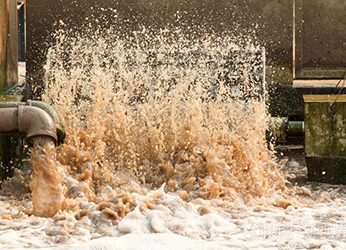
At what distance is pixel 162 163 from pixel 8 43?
8.52 ft

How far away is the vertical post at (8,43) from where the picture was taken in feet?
17.6

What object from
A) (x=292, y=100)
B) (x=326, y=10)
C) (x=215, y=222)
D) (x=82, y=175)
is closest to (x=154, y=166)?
(x=82, y=175)

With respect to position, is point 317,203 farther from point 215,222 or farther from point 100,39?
point 100,39

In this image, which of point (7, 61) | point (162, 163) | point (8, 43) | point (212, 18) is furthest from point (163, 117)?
point (8, 43)

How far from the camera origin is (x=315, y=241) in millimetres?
3158

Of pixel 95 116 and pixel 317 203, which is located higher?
pixel 95 116

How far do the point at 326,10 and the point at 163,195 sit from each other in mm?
4235

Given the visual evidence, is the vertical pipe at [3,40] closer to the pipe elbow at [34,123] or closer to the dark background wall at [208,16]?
the dark background wall at [208,16]

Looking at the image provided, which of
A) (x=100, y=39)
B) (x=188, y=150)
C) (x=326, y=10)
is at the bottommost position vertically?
(x=188, y=150)

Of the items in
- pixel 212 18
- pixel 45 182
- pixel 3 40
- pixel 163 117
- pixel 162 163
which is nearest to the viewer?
pixel 45 182

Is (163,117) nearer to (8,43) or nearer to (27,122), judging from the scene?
(27,122)

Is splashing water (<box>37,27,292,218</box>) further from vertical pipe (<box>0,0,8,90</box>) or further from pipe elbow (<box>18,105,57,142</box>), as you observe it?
pipe elbow (<box>18,105,57,142</box>)

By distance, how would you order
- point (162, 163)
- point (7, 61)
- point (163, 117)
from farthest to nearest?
point (7, 61) < point (163, 117) < point (162, 163)

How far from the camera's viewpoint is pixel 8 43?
18.8ft
